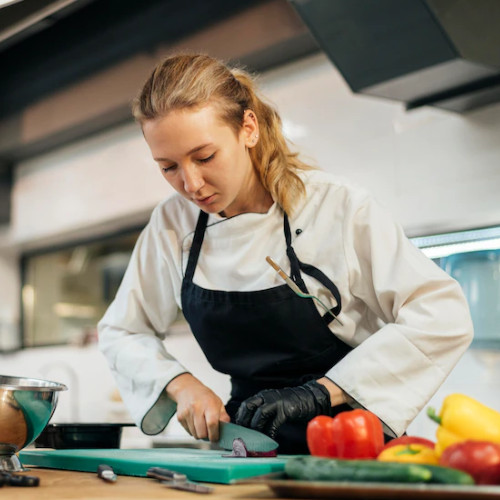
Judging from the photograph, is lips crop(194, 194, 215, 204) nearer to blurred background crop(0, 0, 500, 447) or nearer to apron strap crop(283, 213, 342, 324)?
apron strap crop(283, 213, 342, 324)

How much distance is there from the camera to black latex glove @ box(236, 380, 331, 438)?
1.24 meters

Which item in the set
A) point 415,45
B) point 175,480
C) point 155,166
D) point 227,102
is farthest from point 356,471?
point 155,166

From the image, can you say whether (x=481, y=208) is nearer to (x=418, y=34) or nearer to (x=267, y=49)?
(x=418, y=34)

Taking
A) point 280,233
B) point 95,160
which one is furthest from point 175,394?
point 95,160

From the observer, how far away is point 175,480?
100 cm

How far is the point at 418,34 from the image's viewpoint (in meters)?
2.12

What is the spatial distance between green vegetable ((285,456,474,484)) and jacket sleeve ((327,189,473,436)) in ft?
1.60

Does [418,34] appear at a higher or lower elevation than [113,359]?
higher

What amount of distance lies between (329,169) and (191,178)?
4.93 feet

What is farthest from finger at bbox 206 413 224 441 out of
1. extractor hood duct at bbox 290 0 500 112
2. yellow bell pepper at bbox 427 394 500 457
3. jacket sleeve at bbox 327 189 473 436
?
extractor hood duct at bbox 290 0 500 112

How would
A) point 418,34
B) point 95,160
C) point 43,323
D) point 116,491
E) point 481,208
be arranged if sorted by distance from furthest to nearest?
point 43,323, point 95,160, point 481,208, point 418,34, point 116,491

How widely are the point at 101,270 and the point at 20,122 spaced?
0.94 meters

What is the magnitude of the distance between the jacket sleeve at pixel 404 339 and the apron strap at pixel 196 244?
15.8 inches

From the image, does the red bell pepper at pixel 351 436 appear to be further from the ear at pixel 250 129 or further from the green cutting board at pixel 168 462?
the ear at pixel 250 129
